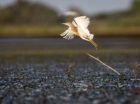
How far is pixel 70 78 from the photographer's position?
833 inches

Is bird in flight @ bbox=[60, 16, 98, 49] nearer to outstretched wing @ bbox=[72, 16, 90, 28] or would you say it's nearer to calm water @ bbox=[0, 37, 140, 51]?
outstretched wing @ bbox=[72, 16, 90, 28]

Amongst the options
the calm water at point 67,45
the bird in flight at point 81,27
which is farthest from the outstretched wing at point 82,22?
the calm water at point 67,45

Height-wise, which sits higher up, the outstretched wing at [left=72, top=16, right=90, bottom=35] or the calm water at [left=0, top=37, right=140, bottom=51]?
the calm water at [left=0, top=37, right=140, bottom=51]

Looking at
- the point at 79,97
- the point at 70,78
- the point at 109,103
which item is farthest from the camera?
the point at 70,78

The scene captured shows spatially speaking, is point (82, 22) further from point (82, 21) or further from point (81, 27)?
point (81, 27)

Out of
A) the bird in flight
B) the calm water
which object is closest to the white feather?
the bird in flight

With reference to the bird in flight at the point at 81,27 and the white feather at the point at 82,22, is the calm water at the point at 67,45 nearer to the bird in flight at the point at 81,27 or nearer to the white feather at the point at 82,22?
the bird in flight at the point at 81,27

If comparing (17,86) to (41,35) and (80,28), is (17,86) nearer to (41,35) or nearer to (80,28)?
(80,28)

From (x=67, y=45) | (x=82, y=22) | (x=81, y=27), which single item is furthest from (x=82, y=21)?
(x=67, y=45)

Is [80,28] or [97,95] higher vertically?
[80,28]

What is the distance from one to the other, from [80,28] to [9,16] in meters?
152

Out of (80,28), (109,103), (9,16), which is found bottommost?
(109,103)

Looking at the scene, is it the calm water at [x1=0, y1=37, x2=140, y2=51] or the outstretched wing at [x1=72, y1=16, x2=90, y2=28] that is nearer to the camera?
the outstretched wing at [x1=72, y1=16, x2=90, y2=28]

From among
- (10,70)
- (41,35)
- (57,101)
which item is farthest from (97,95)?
(41,35)
